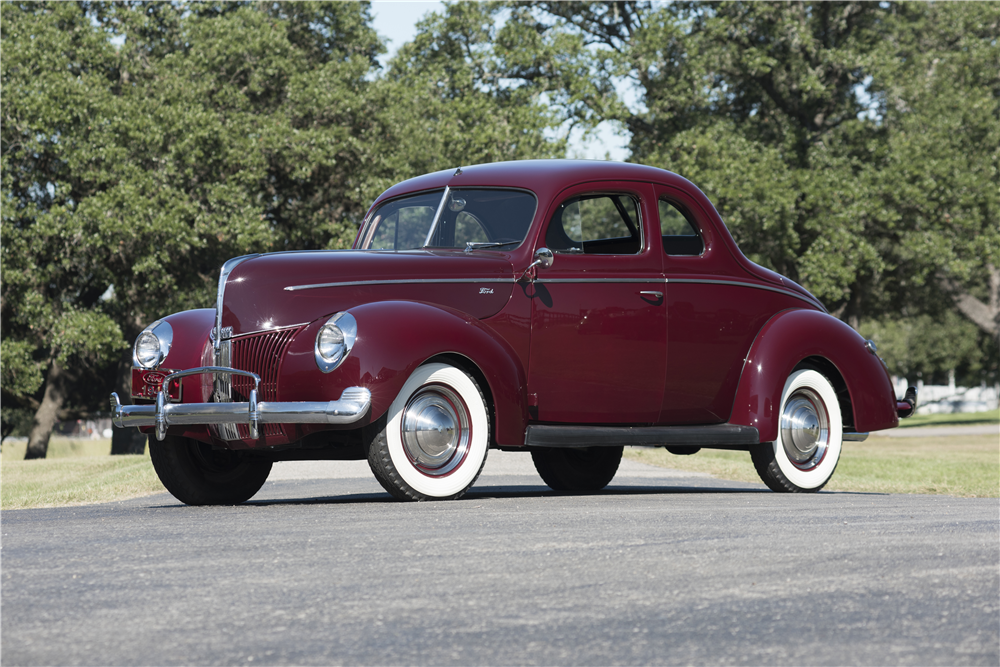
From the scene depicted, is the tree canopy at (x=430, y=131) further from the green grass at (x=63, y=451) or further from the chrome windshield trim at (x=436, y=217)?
the chrome windshield trim at (x=436, y=217)

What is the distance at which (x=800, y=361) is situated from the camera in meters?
8.41

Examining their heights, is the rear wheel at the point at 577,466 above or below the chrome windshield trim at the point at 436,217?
below

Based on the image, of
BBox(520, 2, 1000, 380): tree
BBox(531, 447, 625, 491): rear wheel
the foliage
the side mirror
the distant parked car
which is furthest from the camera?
the foliage

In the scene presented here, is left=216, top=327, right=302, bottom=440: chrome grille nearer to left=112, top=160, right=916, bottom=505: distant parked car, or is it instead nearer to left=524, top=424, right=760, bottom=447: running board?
left=112, top=160, right=916, bottom=505: distant parked car

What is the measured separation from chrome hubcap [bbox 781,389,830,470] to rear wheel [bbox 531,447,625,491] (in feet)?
4.94

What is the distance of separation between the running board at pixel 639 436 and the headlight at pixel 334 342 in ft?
4.46

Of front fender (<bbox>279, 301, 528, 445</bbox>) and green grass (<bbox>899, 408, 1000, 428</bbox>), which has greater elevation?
front fender (<bbox>279, 301, 528, 445</bbox>)

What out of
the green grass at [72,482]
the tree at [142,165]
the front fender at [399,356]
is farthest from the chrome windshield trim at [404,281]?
the tree at [142,165]

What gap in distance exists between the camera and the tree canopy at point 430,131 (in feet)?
76.3

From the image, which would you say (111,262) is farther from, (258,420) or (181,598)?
(181,598)

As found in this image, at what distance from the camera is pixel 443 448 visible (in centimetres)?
664

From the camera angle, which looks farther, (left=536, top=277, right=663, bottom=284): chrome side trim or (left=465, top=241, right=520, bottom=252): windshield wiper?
(left=465, top=241, right=520, bottom=252): windshield wiper

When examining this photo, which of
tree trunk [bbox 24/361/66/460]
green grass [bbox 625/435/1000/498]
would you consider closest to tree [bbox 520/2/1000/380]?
green grass [bbox 625/435/1000/498]

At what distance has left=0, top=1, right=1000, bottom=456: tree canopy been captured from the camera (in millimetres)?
23266
